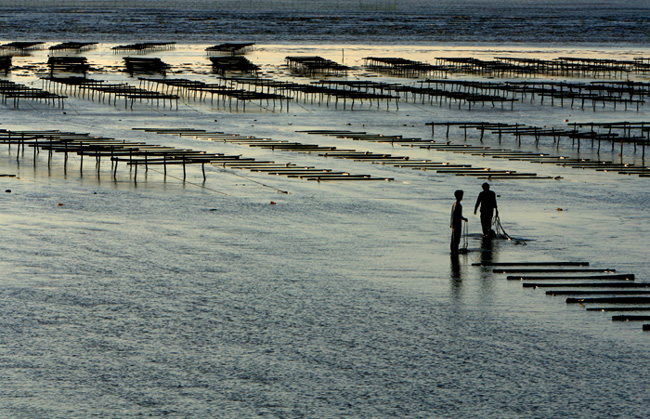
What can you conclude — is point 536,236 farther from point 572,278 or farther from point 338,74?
point 338,74

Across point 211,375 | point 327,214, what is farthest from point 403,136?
point 211,375

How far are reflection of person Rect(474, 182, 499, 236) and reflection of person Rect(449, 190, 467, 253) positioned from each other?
2.25 metres

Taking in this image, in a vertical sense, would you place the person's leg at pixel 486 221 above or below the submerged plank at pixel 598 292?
above

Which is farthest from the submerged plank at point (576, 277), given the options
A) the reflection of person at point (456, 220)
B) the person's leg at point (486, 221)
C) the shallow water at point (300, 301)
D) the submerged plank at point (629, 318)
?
the person's leg at point (486, 221)

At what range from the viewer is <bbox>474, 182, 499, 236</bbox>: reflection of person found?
32.9 m

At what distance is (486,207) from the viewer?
33.4m

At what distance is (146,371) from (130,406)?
1938 mm

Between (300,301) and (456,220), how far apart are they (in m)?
6.98

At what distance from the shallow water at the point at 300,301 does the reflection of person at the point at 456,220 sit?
532mm

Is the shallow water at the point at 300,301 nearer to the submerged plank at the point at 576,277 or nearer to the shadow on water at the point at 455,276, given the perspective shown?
the shadow on water at the point at 455,276

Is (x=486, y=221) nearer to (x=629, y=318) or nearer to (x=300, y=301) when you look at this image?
(x=629, y=318)

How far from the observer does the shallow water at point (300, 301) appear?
19.4 meters

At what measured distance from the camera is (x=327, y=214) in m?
37.7

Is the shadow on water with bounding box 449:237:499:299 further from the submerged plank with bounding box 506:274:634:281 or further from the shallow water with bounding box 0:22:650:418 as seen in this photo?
the submerged plank with bounding box 506:274:634:281
